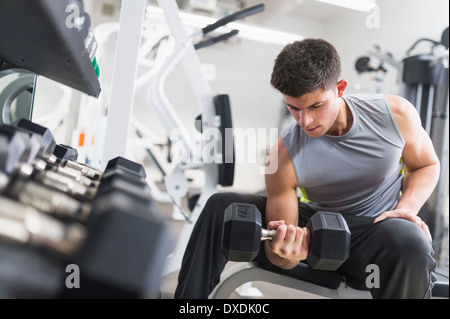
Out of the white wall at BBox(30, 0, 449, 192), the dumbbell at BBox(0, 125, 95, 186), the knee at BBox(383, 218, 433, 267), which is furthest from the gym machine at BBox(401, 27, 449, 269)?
the dumbbell at BBox(0, 125, 95, 186)

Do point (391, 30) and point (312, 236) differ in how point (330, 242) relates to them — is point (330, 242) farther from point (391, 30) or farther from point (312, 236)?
point (391, 30)

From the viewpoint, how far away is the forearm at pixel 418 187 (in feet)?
3.37

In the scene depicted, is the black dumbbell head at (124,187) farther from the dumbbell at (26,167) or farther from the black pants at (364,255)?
the black pants at (364,255)

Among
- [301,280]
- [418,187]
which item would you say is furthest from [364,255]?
[418,187]

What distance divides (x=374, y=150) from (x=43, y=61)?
2.98 ft

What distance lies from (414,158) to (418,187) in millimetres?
105

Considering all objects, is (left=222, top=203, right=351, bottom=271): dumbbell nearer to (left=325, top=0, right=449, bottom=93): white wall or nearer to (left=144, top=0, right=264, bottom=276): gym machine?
(left=144, top=0, right=264, bottom=276): gym machine

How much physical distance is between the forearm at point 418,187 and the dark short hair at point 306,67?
1.30 feet

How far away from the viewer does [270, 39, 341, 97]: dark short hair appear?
1.01 m

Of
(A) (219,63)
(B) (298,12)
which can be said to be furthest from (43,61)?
(B) (298,12)

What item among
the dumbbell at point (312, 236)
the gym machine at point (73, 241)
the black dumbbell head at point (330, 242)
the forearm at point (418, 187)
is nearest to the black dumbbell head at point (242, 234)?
the dumbbell at point (312, 236)
